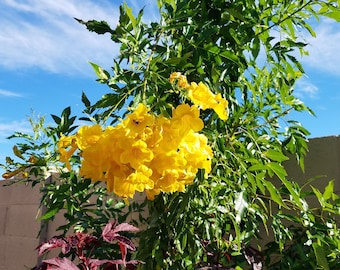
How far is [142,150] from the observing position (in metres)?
0.89

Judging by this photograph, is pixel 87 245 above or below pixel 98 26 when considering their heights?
below

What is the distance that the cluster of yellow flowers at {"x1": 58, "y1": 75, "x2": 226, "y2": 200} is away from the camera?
0.89 m

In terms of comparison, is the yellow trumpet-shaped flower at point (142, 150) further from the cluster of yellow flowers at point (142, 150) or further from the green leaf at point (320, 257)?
the green leaf at point (320, 257)

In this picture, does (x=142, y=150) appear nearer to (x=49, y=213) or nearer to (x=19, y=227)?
(x=49, y=213)

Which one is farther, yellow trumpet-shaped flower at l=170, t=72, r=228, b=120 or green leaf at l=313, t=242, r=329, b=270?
green leaf at l=313, t=242, r=329, b=270

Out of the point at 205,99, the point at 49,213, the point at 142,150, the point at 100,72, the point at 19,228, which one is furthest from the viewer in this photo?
the point at 19,228

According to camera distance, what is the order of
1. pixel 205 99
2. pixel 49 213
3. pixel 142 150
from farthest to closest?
pixel 49 213, pixel 205 99, pixel 142 150

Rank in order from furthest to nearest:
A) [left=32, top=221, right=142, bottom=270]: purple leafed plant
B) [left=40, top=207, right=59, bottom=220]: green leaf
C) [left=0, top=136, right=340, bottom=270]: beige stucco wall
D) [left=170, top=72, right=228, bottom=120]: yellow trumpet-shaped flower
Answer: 1. [left=0, top=136, right=340, bottom=270]: beige stucco wall
2. [left=40, top=207, right=59, bottom=220]: green leaf
3. [left=32, top=221, right=142, bottom=270]: purple leafed plant
4. [left=170, top=72, right=228, bottom=120]: yellow trumpet-shaped flower

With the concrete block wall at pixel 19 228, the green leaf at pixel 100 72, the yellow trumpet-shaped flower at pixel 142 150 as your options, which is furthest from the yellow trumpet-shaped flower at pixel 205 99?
the concrete block wall at pixel 19 228

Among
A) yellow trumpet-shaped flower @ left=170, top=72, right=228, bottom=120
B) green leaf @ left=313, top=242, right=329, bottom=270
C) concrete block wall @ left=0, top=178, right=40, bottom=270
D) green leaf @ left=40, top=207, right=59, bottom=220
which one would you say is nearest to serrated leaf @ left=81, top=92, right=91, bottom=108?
green leaf @ left=40, top=207, right=59, bottom=220

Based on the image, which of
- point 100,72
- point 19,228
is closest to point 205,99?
point 100,72

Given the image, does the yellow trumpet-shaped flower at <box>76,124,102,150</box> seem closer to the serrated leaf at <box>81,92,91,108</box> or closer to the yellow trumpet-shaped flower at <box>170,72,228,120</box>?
the yellow trumpet-shaped flower at <box>170,72,228,120</box>

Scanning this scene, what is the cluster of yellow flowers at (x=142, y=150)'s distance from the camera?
0.89 metres

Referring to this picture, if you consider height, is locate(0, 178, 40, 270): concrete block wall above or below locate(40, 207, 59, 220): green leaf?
above
